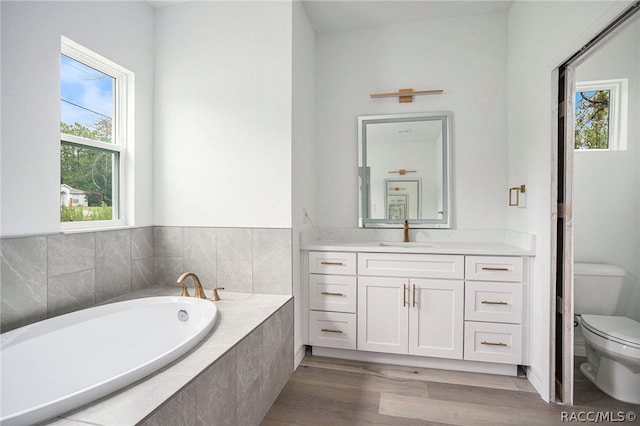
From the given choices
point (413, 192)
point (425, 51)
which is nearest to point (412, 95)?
point (425, 51)

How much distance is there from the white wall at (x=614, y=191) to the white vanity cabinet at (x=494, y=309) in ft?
1.44

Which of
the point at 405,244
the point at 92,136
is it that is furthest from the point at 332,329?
the point at 92,136

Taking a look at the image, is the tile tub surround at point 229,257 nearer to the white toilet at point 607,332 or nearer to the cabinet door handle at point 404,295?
the cabinet door handle at point 404,295

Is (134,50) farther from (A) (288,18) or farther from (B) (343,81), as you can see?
(B) (343,81)

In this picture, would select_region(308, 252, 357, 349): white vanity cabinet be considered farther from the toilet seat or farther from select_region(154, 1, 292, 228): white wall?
the toilet seat

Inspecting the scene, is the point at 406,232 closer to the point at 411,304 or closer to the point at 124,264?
the point at 411,304

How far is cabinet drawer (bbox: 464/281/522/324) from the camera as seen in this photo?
2.20 meters

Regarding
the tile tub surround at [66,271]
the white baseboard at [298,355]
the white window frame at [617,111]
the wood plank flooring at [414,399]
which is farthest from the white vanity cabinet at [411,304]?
the tile tub surround at [66,271]

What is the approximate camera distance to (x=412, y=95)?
9.24 ft

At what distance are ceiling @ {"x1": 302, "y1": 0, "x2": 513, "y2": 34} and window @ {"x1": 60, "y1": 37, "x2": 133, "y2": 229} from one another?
1.64 metres

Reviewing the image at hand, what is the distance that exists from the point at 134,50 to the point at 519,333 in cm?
353

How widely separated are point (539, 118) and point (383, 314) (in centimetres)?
171

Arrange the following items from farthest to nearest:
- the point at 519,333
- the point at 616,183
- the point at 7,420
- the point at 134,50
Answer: the point at 134,50 → the point at 519,333 → the point at 616,183 → the point at 7,420

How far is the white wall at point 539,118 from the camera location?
1.81 metres
